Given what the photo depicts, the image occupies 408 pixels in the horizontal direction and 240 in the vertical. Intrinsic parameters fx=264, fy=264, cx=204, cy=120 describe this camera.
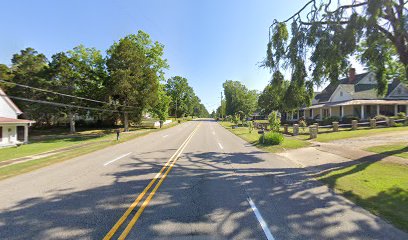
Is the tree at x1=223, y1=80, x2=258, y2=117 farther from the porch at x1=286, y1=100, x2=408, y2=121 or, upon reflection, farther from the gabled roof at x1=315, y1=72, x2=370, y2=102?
the porch at x1=286, y1=100, x2=408, y2=121

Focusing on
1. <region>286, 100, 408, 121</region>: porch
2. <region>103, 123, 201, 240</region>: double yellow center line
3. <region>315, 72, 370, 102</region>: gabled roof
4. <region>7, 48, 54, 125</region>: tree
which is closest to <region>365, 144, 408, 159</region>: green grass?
<region>103, 123, 201, 240</region>: double yellow center line

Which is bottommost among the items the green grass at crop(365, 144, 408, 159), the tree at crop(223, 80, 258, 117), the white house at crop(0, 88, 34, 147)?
the green grass at crop(365, 144, 408, 159)

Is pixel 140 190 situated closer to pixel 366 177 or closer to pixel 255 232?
pixel 255 232

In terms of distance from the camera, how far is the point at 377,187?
777cm

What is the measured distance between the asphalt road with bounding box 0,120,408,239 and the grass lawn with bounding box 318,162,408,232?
43 centimetres

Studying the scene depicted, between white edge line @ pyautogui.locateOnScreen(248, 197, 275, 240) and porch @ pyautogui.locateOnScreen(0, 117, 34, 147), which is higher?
porch @ pyautogui.locateOnScreen(0, 117, 34, 147)

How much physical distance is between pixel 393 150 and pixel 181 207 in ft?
40.6

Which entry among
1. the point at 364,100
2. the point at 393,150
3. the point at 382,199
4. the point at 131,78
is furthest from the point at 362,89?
the point at 382,199

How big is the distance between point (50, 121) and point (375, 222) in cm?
6051

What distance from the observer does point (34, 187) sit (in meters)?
8.24

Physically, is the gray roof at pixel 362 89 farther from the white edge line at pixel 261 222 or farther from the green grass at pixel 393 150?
the white edge line at pixel 261 222

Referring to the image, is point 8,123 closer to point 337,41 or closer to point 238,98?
point 337,41

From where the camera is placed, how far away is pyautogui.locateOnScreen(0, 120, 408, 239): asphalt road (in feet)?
15.5

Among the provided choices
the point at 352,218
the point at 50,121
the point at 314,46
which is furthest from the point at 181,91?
the point at 352,218
